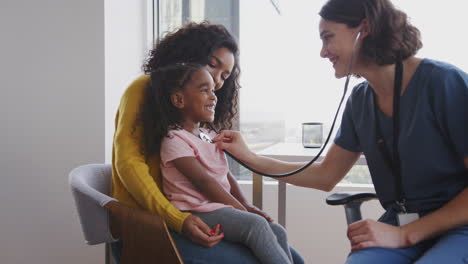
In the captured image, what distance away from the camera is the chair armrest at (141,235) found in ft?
3.29

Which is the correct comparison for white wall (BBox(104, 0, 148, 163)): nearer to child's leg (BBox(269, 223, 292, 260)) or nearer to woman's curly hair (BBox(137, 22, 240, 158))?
woman's curly hair (BBox(137, 22, 240, 158))

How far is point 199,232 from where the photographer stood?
1064mm

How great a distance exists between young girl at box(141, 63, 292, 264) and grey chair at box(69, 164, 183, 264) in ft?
0.51

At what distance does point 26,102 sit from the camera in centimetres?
204

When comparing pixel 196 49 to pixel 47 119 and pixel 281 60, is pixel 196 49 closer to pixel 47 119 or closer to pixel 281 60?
pixel 47 119

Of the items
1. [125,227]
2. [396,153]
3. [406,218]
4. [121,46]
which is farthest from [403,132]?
[121,46]

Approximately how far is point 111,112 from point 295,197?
3.30 feet

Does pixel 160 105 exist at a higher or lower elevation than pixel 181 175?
higher

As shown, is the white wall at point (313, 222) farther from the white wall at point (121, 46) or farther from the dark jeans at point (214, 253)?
the dark jeans at point (214, 253)

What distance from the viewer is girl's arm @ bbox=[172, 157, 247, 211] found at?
46.1 inches

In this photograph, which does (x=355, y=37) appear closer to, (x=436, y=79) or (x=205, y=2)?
(x=436, y=79)

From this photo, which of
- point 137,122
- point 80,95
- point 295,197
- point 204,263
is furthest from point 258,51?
point 204,263

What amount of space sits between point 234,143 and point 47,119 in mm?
1030

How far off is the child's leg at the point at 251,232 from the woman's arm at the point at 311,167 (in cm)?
31
